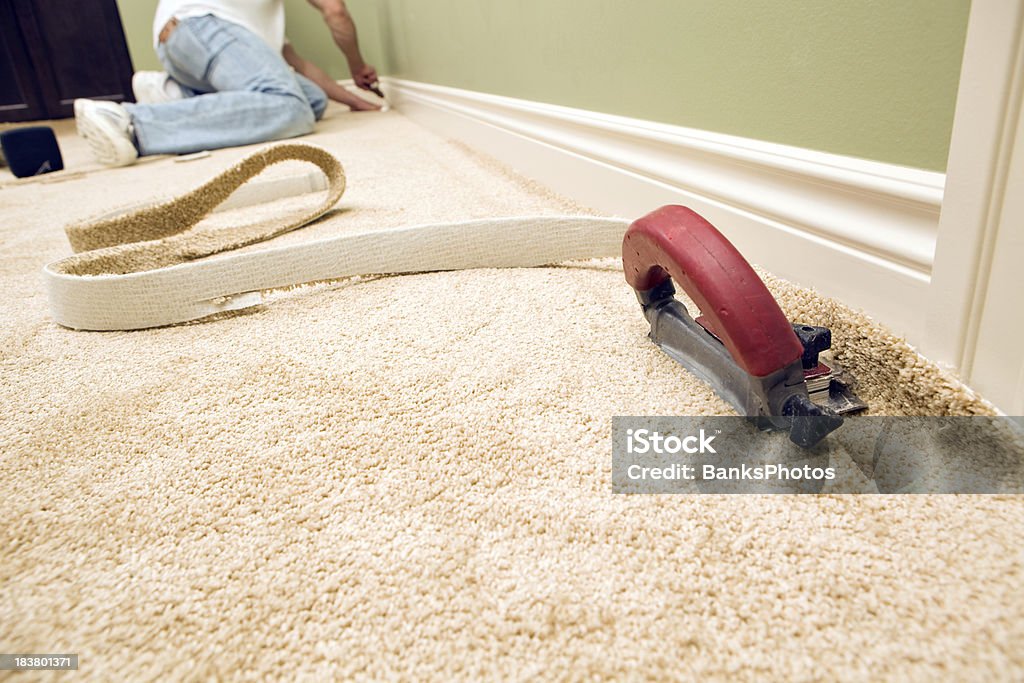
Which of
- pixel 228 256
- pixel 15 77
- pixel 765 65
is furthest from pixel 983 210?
pixel 15 77

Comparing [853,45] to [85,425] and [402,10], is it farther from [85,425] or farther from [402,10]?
[402,10]

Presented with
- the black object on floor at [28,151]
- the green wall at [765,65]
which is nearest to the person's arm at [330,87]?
the black object on floor at [28,151]

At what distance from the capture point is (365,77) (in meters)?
2.61

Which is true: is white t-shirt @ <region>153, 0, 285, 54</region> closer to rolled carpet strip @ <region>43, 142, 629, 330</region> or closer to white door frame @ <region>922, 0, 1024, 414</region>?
rolled carpet strip @ <region>43, 142, 629, 330</region>

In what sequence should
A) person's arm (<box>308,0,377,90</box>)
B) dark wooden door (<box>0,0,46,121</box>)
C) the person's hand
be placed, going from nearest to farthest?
person's arm (<box>308,0,377,90</box>) < the person's hand < dark wooden door (<box>0,0,46,121</box>)

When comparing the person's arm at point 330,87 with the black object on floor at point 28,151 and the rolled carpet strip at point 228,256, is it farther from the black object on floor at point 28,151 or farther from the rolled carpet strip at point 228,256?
the rolled carpet strip at point 228,256

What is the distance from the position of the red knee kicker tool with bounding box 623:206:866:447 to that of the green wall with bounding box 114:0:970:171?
0.16 m

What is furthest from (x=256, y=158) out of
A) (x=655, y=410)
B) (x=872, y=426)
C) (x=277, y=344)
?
(x=872, y=426)

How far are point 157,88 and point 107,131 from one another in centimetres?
78

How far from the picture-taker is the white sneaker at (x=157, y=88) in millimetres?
2320

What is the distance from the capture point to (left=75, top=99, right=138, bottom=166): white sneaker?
1.70 meters

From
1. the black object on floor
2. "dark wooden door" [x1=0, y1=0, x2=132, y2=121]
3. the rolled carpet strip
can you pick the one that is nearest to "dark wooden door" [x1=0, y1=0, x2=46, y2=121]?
"dark wooden door" [x1=0, y1=0, x2=132, y2=121]

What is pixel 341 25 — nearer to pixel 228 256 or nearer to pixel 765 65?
pixel 228 256

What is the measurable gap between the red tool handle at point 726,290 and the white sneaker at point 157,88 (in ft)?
8.16
